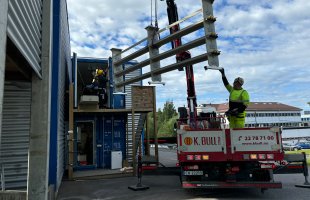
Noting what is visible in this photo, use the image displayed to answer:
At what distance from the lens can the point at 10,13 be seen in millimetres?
3373

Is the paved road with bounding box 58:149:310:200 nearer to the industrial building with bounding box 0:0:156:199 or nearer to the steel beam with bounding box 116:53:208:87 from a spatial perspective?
the industrial building with bounding box 0:0:156:199

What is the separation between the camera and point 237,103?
859cm

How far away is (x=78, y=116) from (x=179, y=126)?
7261 mm

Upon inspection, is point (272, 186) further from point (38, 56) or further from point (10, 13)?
point (10, 13)

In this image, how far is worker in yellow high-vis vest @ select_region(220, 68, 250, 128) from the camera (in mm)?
8508

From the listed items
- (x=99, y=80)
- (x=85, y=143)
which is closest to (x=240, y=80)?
(x=99, y=80)

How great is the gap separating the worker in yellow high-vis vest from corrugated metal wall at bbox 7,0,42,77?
5.07 metres

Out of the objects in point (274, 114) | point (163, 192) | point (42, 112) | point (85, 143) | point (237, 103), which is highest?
point (274, 114)

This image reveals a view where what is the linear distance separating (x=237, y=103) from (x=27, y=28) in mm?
6093

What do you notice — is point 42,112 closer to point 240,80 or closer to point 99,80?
point 240,80

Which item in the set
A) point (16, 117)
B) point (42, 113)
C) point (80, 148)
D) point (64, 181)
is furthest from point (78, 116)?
point (42, 113)

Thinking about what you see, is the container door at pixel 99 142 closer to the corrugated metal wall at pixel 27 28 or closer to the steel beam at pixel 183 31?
the steel beam at pixel 183 31

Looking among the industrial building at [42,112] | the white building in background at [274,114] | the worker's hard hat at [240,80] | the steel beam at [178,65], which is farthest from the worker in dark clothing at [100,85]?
the white building in background at [274,114]

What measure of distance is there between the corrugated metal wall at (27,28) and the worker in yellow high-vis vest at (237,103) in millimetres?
5066
